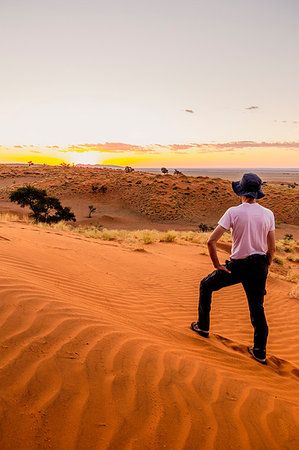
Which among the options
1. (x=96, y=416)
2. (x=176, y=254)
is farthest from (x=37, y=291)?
(x=176, y=254)

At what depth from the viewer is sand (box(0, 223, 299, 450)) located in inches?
73.5

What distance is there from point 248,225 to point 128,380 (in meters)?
2.14

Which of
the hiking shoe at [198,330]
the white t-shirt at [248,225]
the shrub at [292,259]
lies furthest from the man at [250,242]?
the shrub at [292,259]

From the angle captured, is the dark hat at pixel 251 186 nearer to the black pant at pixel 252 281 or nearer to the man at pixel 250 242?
the man at pixel 250 242

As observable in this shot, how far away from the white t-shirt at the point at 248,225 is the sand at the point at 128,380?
4.68 feet

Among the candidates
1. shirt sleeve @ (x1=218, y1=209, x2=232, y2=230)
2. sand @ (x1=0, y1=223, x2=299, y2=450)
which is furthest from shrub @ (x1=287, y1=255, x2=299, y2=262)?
shirt sleeve @ (x1=218, y1=209, x2=232, y2=230)

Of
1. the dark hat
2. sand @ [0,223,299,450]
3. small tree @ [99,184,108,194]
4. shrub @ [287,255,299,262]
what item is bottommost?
shrub @ [287,255,299,262]

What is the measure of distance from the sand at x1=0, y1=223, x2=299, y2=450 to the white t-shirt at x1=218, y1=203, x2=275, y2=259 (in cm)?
143

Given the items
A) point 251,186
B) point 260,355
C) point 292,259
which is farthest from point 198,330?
point 292,259

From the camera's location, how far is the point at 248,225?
10.8ft

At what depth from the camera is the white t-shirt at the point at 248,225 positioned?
3.28 metres

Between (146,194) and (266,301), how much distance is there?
113ft

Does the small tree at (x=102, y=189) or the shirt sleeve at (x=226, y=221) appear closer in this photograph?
the shirt sleeve at (x=226, y=221)

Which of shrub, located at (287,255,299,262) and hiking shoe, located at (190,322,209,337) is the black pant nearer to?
hiking shoe, located at (190,322,209,337)
